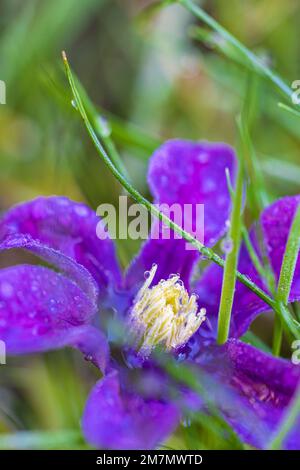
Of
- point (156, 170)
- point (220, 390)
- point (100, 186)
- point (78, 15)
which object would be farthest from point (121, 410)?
point (78, 15)

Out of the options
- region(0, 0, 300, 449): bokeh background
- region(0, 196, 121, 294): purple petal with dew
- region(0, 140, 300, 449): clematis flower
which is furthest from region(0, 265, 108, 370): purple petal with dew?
region(0, 0, 300, 449): bokeh background

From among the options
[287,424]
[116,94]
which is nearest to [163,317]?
[287,424]

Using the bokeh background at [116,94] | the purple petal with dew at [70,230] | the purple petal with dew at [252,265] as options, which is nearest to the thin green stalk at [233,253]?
the purple petal with dew at [252,265]

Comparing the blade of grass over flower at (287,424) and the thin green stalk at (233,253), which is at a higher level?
the thin green stalk at (233,253)

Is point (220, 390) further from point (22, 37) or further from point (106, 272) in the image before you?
point (22, 37)

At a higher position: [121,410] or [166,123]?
[166,123]

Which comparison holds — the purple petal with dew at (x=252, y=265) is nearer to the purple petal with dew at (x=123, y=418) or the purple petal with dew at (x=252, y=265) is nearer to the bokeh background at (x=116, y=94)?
the purple petal with dew at (x=123, y=418)

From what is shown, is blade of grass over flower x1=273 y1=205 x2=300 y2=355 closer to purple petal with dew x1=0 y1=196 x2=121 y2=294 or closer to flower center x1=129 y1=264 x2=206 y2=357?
flower center x1=129 y1=264 x2=206 y2=357
